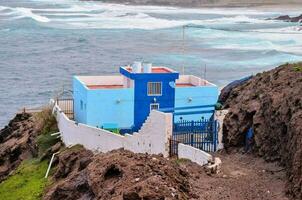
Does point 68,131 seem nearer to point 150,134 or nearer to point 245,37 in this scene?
point 150,134

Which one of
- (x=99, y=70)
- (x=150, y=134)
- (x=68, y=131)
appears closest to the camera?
(x=150, y=134)

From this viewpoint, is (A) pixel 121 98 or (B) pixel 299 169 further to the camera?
(A) pixel 121 98

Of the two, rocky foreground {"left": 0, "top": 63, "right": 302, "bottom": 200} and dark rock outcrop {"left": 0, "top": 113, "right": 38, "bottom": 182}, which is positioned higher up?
rocky foreground {"left": 0, "top": 63, "right": 302, "bottom": 200}

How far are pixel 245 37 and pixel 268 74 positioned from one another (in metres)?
55.7

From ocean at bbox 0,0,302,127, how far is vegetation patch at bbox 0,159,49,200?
12514 millimetres

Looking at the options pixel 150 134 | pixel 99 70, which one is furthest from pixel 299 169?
pixel 99 70

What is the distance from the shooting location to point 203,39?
7681 centimetres

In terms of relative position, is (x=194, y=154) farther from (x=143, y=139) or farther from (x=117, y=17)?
(x=117, y=17)

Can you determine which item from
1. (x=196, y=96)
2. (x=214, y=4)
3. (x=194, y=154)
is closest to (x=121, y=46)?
(x=196, y=96)

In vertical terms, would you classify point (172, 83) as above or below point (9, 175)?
above

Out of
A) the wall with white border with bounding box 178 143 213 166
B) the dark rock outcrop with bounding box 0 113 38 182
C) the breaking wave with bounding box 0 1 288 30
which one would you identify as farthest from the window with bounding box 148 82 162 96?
the breaking wave with bounding box 0 1 288 30

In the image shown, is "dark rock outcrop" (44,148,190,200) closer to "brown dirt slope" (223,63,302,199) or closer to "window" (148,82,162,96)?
"brown dirt slope" (223,63,302,199)

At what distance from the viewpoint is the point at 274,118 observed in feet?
66.4

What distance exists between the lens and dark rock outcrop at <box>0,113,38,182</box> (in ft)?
93.2
